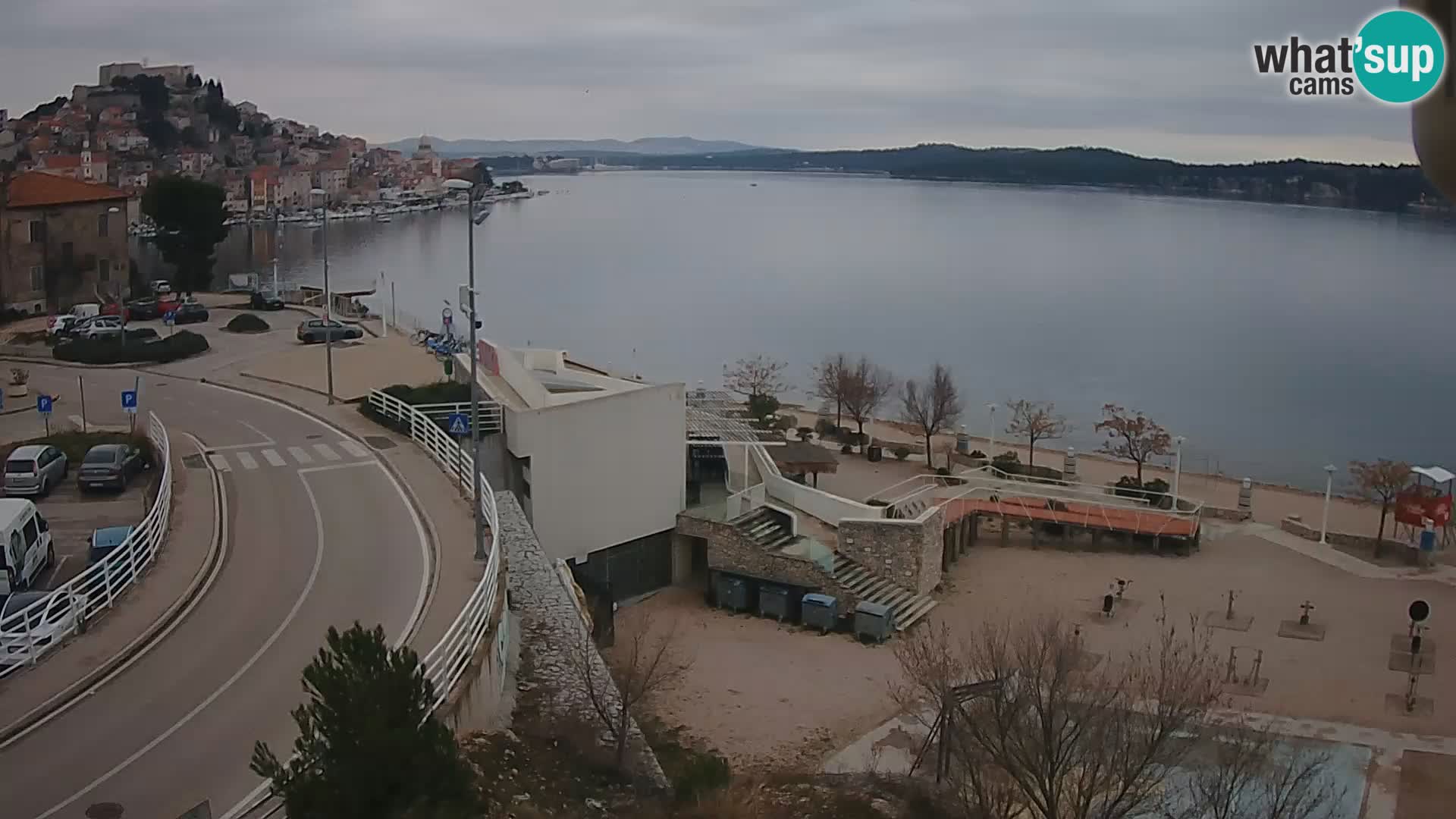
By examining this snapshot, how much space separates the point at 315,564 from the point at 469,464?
5263 mm

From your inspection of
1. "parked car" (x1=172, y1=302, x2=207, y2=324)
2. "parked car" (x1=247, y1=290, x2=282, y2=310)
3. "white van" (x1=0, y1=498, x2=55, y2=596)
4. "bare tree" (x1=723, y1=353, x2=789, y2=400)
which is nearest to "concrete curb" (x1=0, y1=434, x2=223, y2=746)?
"white van" (x1=0, y1=498, x2=55, y2=596)

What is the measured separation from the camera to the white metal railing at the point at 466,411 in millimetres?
24188

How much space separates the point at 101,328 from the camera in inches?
1537

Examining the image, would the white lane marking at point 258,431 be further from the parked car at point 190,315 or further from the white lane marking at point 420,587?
the parked car at point 190,315

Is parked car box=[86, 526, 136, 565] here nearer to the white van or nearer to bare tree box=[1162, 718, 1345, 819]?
the white van

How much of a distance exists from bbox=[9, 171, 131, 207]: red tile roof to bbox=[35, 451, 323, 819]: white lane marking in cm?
3493

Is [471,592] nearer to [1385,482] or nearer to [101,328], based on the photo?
[1385,482]

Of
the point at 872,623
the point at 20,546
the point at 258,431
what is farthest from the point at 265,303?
the point at 872,623

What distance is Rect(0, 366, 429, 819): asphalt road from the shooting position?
423 inches

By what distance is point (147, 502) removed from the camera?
69.3 feet

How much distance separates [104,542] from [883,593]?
13.2 metres

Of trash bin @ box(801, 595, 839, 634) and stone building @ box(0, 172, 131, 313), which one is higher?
stone building @ box(0, 172, 131, 313)

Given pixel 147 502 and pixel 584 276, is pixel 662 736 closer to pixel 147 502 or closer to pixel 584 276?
pixel 147 502

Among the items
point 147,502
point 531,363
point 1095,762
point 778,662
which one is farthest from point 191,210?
point 1095,762
